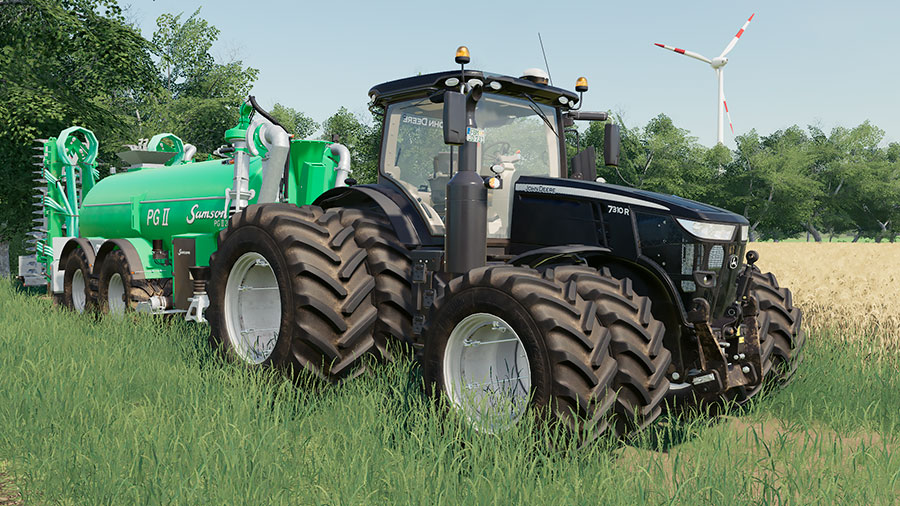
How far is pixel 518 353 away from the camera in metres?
4.48

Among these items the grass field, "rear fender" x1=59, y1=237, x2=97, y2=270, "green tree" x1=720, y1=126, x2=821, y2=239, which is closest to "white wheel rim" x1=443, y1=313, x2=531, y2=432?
the grass field

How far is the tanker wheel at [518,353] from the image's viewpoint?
3.59m

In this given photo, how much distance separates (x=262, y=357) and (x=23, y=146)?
1482cm

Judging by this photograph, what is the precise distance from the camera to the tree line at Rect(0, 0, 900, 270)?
1667 centimetres

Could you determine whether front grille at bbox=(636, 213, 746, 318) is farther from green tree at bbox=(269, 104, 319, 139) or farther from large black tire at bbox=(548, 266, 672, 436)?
green tree at bbox=(269, 104, 319, 139)

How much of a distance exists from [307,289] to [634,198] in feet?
7.62

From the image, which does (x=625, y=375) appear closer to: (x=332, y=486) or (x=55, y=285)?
(x=332, y=486)

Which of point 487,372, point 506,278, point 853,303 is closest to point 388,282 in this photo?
point 487,372

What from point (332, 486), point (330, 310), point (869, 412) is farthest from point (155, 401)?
point (869, 412)

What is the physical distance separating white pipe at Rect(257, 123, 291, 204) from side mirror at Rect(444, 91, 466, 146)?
11.0 feet

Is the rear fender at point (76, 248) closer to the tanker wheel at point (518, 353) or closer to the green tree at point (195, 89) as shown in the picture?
the tanker wheel at point (518, 353)

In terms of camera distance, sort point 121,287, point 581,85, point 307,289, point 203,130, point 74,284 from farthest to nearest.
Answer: point 203,130, point 74,284, point 121,287, point 581,85, point 307,289

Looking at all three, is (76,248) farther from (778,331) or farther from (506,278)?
(778,331)

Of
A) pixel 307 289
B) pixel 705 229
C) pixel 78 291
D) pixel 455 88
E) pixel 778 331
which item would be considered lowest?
pixel 78 291
